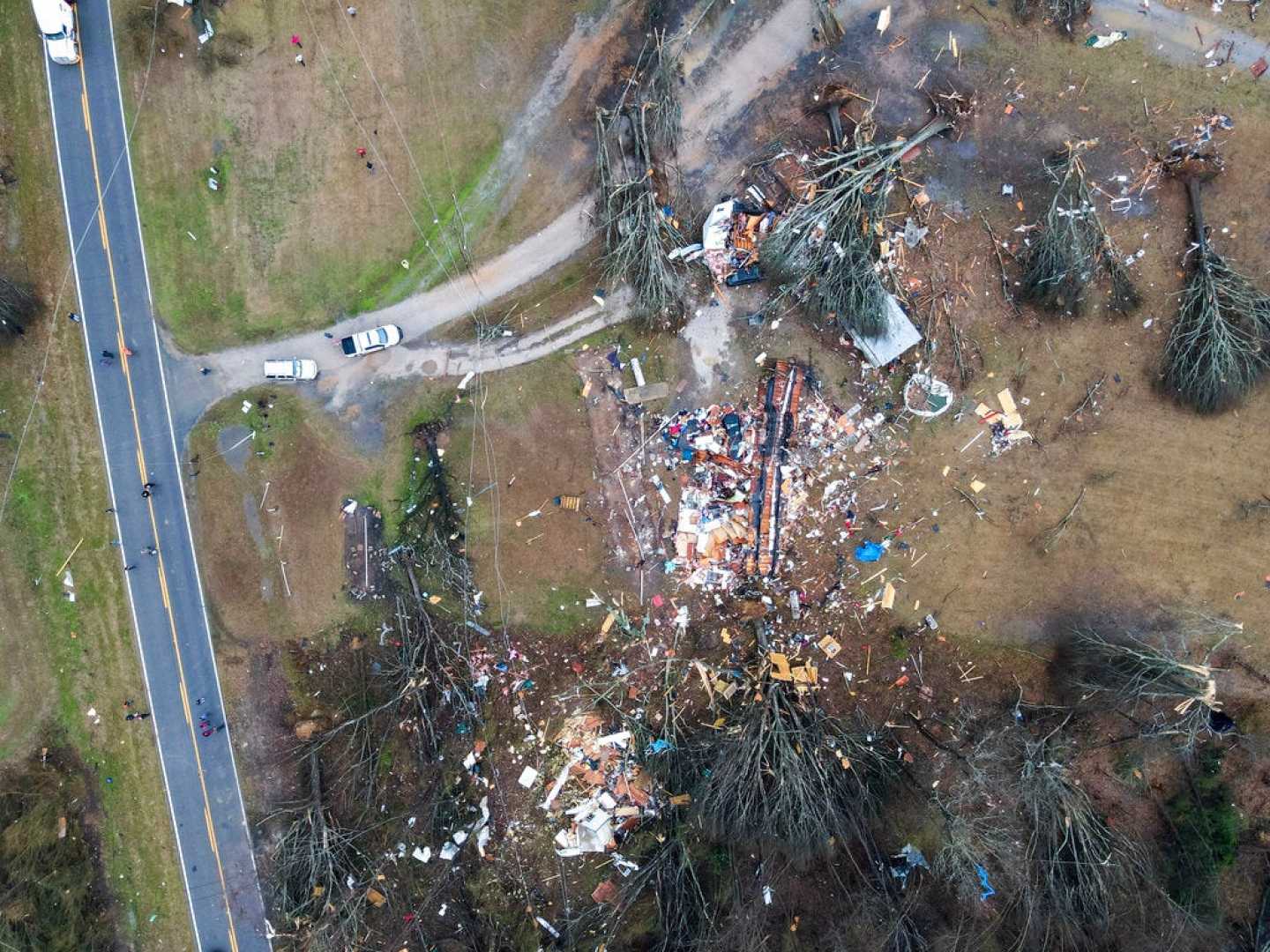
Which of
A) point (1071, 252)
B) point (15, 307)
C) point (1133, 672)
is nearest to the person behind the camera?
point (1133, 672)

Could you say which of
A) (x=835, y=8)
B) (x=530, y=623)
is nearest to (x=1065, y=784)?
(x=530, y=623)

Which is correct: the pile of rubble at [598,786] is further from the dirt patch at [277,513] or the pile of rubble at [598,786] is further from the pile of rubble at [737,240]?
the pile of rubble at [737,240]

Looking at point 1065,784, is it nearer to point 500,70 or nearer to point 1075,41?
point 1075,41

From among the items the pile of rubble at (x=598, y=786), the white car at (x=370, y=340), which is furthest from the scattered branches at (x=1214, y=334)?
the white car at (x=370, y=340)

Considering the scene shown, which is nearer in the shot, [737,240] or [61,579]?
[737,240]

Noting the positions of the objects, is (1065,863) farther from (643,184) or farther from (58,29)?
(58,29)

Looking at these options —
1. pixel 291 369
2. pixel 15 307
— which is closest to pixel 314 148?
pixel 291 369
